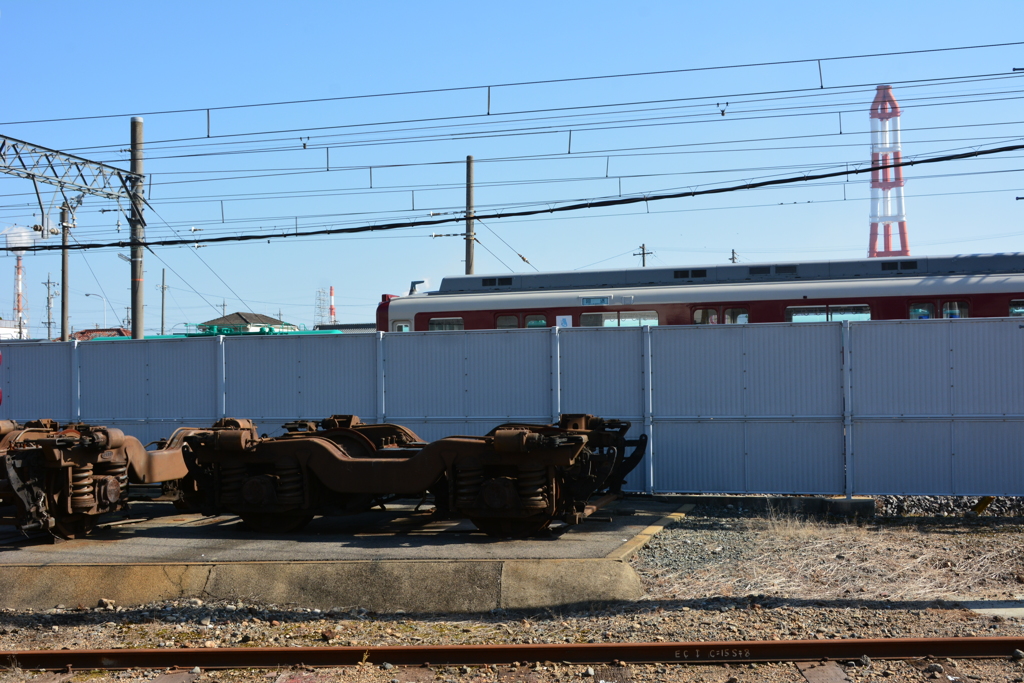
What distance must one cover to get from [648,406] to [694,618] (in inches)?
→ 218

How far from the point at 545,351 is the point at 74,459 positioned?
6.41 m

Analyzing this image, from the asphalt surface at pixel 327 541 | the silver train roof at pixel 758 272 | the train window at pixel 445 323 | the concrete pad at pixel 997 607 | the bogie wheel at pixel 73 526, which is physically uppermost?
the silver train roof at pixel 758 272

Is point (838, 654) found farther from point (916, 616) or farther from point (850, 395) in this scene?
point (850, 395)

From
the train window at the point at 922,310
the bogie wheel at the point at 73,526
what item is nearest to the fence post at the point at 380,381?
the bogie wheel at the point at 73,526

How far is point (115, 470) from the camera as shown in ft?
32.1

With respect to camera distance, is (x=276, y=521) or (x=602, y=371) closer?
(x=276, y=521)

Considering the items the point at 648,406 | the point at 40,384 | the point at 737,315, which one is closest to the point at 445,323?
the point at 737,315

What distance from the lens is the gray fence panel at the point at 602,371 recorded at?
1248 cm

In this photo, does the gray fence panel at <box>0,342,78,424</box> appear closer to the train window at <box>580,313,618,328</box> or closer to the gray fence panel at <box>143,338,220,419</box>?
the gray fence panel at <box>143,338,220,419</box>

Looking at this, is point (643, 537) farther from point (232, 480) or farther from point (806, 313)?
point (806, 313)

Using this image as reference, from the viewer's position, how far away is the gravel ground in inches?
234

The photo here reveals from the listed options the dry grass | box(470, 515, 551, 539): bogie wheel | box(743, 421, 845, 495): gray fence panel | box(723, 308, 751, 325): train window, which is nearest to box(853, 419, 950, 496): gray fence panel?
box(743, 421, 845, 495): gray fence panel

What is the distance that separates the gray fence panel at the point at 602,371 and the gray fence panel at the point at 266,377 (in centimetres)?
443

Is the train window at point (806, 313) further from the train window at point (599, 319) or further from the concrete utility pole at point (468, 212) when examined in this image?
the concrete utility pole at point (468, 212)
